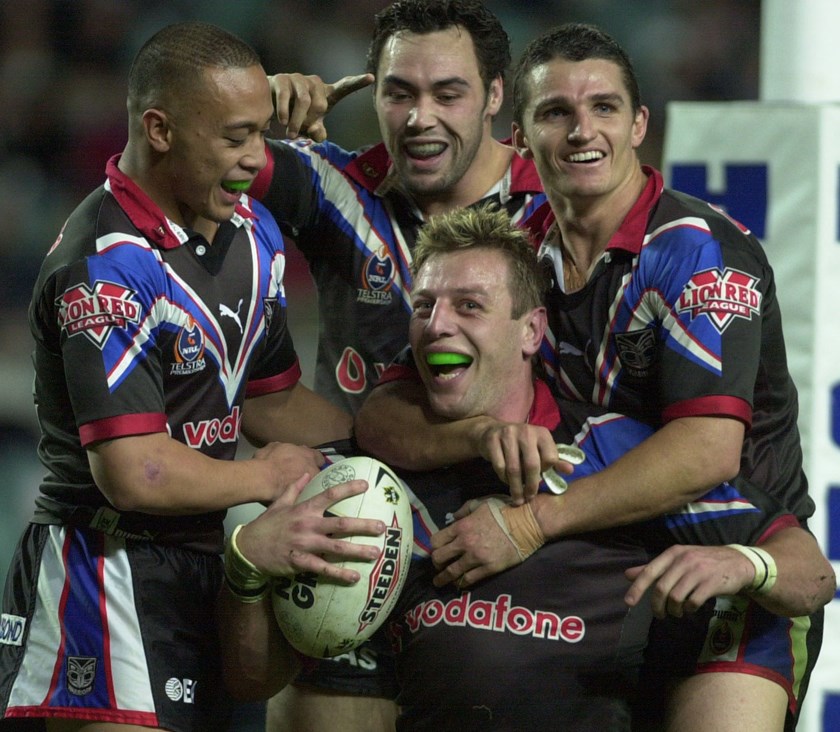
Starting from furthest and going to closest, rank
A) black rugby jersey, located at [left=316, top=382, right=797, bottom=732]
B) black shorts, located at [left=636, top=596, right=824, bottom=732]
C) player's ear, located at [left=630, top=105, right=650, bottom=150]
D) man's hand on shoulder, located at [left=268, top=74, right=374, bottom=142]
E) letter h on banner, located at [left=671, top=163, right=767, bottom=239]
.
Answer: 1. letter h on banner, located at [left=671, top=163, right=767, bottom=239]
2. man's hand on shoulder, located at [left=268, top=74, right=374, bottom=142]
3. player's ear, located at [left=630, top=105, right=650, bottom=150]
4. black shorts, located at [left=636, top=596, right=824, bottom=732]
5. black rugby jersey, located at [left=316, top=382, right=797, bottom=732]

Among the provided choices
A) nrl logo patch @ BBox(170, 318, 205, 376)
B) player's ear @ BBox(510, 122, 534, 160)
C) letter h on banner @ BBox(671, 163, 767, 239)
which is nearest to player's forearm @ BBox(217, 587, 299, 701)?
nrl logo patch @ BBox(170, 318, 205, 376)

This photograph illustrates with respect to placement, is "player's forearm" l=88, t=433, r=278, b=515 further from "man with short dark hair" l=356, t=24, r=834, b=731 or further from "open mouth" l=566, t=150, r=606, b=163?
"open mouth" l=566, t=150, r=606, b=163

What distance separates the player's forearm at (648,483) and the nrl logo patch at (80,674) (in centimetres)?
95

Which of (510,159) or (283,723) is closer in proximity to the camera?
(283,723)

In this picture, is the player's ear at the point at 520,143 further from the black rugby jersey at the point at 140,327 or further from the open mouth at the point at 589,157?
the black rugby jersey at the point at 140,327

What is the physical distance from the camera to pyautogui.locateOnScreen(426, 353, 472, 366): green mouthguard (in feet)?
9.30

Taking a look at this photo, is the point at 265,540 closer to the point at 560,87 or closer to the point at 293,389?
the point at 293,389

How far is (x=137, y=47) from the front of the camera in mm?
6594

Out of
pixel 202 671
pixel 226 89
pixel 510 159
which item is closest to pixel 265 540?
pixel 202 671

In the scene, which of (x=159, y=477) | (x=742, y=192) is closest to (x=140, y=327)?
(x=159, y=477)

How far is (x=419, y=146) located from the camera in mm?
3391

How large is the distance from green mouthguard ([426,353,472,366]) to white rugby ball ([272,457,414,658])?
30 cm

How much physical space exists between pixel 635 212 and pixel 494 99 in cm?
80

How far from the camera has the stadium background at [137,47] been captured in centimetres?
623
